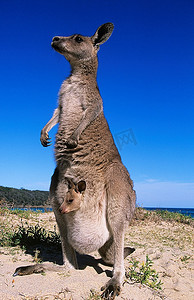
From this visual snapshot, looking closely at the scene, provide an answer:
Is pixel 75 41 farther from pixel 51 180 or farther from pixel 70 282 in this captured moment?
pixel 70 282

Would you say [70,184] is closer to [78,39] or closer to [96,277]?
[96,277]

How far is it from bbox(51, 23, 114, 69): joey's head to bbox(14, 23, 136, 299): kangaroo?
0.01m

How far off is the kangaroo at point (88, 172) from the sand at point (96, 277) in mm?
215

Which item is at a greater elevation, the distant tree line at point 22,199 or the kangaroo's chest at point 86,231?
the distant tree line at point 22,199

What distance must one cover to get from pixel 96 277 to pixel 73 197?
1.02 meters

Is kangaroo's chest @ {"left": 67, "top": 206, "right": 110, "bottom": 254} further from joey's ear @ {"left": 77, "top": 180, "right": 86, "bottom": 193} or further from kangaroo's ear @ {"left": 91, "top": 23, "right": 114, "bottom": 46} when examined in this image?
kangaroo's ear @ {"left": 91, "top": 23, "right": 114, "bottom": 46}

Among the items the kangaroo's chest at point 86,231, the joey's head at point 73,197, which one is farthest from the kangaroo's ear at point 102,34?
the kangaroo's chest at point 86,231

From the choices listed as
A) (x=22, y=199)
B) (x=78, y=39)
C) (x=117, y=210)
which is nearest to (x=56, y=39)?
(x=78, y=39)

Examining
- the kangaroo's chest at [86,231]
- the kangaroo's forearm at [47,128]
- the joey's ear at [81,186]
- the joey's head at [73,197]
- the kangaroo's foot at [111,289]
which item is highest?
the kangaroo's forearm at [47,128]

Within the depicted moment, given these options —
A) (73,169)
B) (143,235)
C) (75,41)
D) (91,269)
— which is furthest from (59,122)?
(143,235)

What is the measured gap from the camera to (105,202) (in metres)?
3.72

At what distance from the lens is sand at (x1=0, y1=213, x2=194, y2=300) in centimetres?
299

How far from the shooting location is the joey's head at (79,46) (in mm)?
4375

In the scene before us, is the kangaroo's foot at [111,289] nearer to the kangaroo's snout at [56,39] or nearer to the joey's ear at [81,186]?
the joey's ear at [81,186]
